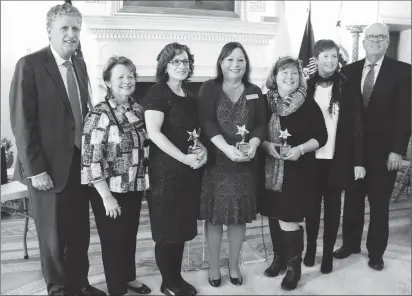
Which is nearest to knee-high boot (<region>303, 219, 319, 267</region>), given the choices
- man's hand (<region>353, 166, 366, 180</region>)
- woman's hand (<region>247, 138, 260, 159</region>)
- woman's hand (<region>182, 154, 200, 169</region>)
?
man's hand (<region>353, 166, 366, 180</region>)

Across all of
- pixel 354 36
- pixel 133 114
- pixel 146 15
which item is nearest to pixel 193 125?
pixel 133 114

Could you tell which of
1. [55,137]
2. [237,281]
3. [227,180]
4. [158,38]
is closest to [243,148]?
[227,180]

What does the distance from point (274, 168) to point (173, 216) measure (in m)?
0.63

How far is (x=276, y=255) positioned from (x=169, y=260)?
2.41 feet

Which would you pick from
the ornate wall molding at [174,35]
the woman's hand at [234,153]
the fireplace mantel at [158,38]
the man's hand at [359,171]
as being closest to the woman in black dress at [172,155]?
the woman's hand at [234,153]

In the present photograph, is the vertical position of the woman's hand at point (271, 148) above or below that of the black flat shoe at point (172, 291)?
above

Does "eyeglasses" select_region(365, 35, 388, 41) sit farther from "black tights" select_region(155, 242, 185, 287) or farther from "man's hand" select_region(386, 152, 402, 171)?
"black tights" select_region(155, 242, 185, 287)

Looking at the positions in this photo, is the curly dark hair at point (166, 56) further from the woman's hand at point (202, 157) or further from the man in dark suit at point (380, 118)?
the man in dark suit at point (380, 118)

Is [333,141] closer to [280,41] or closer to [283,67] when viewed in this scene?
[283,67]

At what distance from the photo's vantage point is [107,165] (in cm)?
178

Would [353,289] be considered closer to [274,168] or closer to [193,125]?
[274,168]

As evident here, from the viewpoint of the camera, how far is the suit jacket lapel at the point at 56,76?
177cm

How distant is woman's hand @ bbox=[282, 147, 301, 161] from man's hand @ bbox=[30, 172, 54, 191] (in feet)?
3.94

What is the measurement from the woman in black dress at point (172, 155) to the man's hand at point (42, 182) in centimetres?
48
